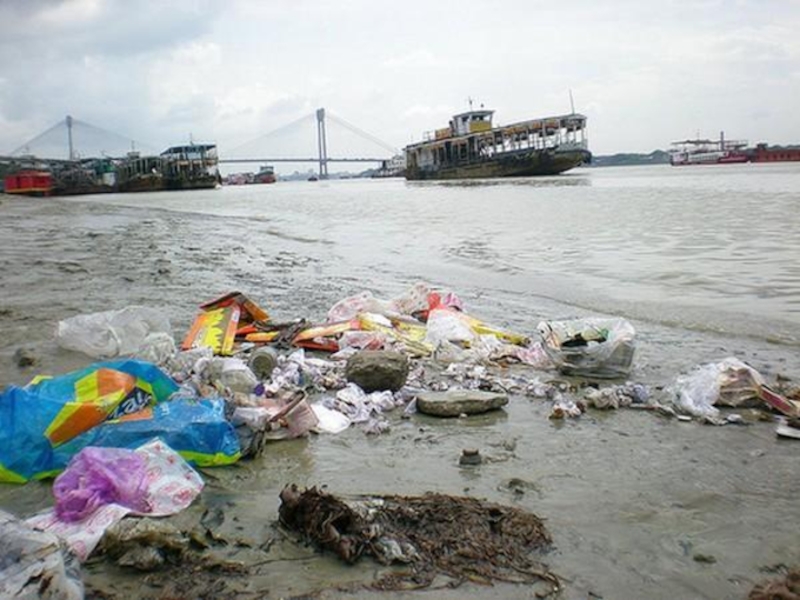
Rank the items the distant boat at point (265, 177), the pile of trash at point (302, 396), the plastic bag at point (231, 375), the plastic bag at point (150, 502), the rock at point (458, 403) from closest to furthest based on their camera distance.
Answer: the plastic bag at point (150, 502), the pile of trash at point (302, 396), the rock at point (458, 403), the plastic bag at point (231, 375), the distant boat at point (265, 177)

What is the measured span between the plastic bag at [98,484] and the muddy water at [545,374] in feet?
0.74

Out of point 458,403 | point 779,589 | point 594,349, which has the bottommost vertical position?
point 779,589

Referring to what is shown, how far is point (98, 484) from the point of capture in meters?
2.51

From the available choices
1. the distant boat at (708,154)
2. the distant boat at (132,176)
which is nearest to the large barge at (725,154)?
the distant boat at (708,154)

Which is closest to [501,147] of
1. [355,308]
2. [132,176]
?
[132,176]

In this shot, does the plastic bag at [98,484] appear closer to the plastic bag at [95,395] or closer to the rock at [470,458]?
the plastic bag at [95,395]

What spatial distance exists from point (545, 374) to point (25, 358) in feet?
12.6

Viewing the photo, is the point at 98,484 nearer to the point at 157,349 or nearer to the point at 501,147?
the point at 157,349

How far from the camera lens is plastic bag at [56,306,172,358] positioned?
16.0 feet

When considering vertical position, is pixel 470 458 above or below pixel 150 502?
below

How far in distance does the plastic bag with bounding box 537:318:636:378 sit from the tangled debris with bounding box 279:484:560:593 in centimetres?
238

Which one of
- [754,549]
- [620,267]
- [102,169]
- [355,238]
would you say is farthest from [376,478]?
[102,169]

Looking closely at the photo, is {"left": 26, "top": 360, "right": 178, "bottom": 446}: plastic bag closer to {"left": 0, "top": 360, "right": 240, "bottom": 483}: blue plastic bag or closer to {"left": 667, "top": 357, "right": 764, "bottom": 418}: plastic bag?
{"left": 0, "top": 360, "right": 240, "bottom": 483}: blue plastic bag

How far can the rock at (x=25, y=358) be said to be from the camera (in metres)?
4.60
